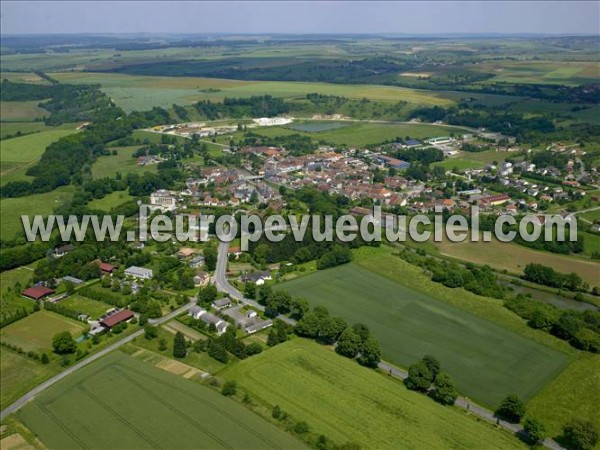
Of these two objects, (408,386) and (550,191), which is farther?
(550,191)

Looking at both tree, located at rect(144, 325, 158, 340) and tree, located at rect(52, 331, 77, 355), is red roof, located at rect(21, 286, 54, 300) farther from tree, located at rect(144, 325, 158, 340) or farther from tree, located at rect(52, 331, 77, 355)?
tree, located at rect(144, 325, 158, 340)

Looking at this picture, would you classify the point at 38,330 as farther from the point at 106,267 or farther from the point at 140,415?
the point at 140,415

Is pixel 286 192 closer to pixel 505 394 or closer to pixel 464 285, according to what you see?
pixel 464 285

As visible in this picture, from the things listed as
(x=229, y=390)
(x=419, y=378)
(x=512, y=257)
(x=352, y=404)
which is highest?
(x=419, y=378)

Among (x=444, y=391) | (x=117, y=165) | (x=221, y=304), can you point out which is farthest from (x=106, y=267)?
(x=117, y=165)

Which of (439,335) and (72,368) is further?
(439,335)

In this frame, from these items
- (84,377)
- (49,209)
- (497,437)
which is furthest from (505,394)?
(49,209)
